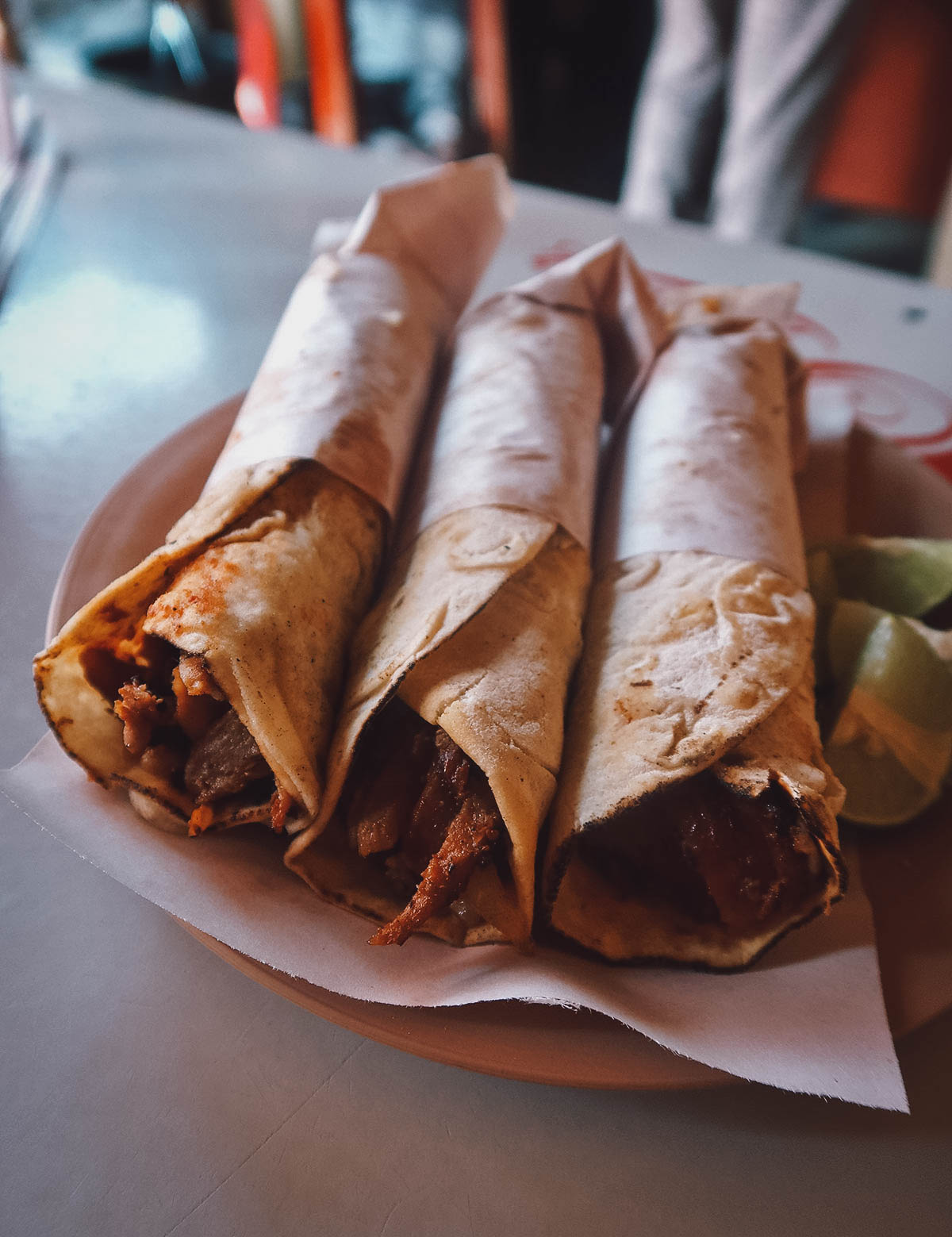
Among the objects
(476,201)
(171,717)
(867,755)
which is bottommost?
(867,755)

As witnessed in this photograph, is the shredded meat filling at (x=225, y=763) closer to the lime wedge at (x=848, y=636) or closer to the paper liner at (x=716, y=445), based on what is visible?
the paper liner at (x=716, y=445)

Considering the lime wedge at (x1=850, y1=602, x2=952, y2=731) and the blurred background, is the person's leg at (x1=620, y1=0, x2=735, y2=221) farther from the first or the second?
the lime wedge at (x1=850, y1=602, x2=952, y2=731)

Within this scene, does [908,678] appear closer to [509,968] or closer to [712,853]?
[712,853]

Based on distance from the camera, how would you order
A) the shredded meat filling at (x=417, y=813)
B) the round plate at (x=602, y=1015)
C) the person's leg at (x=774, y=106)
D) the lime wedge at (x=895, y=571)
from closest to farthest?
the round plate at (x=602, y=1015) < the shredded meat filling at (x=417, y=813) < the lime wedge at (x=895, y=571) < the person's leg at (x=774, y=106)

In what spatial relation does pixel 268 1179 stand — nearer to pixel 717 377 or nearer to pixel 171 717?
pixel 171 717

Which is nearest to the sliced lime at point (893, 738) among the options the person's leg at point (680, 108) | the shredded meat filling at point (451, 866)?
the shredded meat filling at point (451, 866)

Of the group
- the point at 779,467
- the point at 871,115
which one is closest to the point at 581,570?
the point at 779,467
